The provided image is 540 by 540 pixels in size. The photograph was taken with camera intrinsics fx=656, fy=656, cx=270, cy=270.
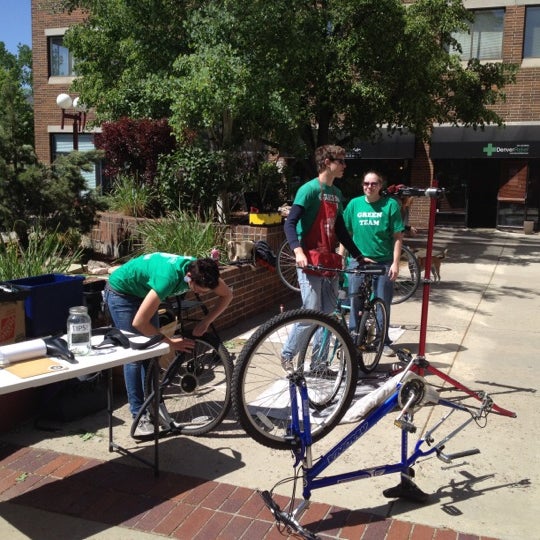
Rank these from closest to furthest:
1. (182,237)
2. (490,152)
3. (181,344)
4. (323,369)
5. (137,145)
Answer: (181,344) < (323,369) < (182,237) < (137,145) < (490,152)

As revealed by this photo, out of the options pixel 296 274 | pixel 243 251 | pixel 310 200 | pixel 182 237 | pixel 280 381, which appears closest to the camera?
pixel 280 381

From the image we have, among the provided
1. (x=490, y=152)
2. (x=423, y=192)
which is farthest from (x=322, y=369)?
(x=490, y=152)

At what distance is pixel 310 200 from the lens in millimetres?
5125

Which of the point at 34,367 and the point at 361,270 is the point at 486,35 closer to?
the point at 361,270

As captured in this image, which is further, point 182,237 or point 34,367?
point 182,237

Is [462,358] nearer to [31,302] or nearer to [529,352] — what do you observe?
[529,352]

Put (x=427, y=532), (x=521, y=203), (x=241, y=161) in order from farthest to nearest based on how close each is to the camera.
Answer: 1. (x=521, y=203)
2. (x=241, y=161)
3. (x=427, y=532)

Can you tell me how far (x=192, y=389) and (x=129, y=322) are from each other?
69 centimetres

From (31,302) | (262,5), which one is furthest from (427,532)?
(262,5)

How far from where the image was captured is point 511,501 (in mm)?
3705

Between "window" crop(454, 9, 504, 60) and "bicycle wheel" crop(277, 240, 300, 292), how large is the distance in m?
12.5

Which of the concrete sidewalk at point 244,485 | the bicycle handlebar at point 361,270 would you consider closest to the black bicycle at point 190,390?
the concrete sidewalk at point 244,485

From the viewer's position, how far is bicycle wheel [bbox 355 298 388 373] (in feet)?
18.9

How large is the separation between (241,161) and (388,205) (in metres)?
4.47
